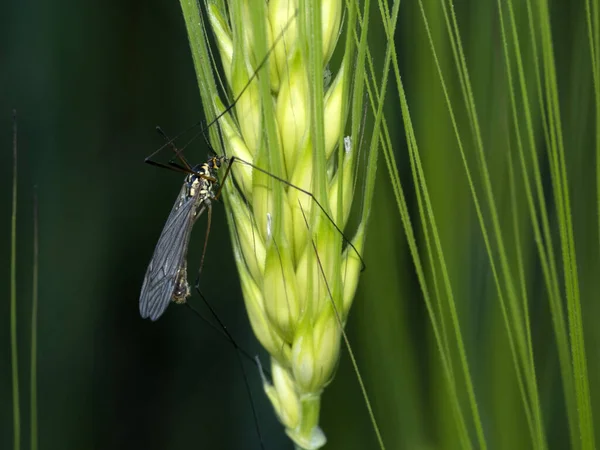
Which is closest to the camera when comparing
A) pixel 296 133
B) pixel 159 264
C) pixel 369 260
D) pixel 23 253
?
pixel 296 133

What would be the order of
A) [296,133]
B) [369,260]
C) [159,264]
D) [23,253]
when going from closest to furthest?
[296,133]
[369,260]
[159,264]
[23,253]

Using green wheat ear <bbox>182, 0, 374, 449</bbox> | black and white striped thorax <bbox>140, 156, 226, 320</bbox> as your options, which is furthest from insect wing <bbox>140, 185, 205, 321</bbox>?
green wheat ear <bbox>182, 0, 374, 449</bbox>

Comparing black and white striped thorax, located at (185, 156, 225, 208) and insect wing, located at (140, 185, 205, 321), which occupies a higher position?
black and white striped thorax, located at (185, 156, 225, 208)

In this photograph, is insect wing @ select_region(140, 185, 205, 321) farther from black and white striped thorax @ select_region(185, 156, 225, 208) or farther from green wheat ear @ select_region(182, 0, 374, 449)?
green wheat ear @ select_region(182, 0, 374, 449)

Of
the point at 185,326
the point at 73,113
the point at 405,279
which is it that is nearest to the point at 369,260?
the point at 405,279

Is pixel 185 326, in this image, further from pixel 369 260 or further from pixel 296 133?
pixel 296 133

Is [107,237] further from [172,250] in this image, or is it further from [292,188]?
[292,188]
